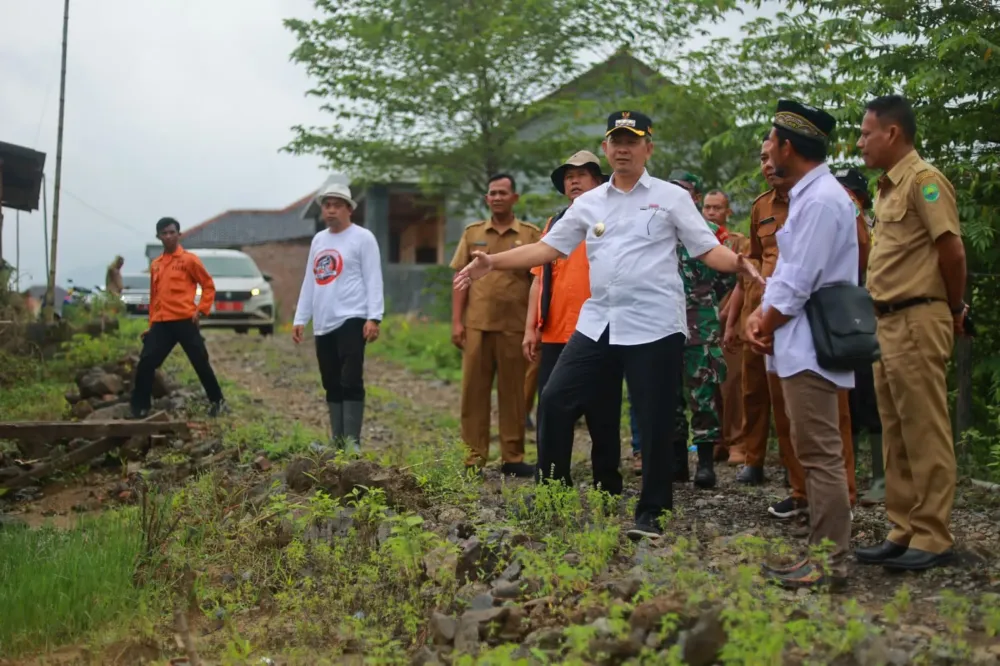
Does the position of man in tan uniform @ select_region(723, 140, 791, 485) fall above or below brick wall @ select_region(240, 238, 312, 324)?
below

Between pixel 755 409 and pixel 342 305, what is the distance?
10.2ft

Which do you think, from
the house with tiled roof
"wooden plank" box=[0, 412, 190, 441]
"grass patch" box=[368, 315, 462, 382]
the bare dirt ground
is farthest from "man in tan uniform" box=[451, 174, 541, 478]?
the house with tiled roof

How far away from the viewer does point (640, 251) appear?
18.2 feet

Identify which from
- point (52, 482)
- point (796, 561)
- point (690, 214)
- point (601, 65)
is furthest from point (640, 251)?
point (601, 65)

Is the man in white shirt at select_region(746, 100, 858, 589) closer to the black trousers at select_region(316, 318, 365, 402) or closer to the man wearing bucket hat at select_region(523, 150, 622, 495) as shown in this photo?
the man wearing bucket hat at select_region(523, 150, 622, 495)

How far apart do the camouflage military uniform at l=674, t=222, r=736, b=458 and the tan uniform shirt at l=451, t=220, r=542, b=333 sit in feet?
4.06

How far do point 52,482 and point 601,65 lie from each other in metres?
12.5

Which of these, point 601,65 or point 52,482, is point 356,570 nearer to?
point 52,482

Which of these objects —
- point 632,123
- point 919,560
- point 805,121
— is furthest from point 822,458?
point 632,123

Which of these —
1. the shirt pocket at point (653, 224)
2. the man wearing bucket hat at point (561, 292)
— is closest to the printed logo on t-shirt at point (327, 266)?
the man wearing bucket hat at point (561, 292)

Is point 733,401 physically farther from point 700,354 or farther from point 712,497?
point 712,497

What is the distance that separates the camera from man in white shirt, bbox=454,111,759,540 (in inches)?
217

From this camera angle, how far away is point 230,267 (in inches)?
921

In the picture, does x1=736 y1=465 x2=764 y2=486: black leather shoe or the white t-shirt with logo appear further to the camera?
the white t-shirt with logo
